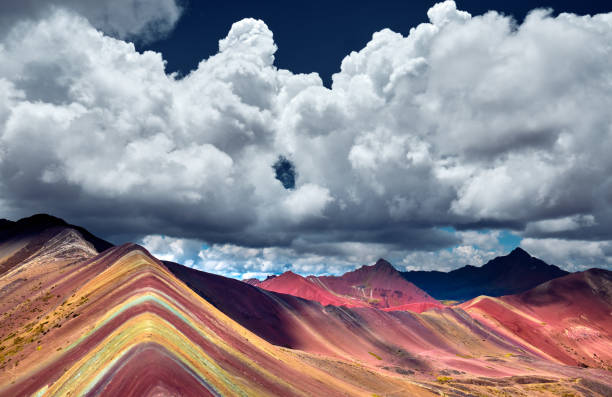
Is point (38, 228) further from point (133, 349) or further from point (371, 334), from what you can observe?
point (133, 349)

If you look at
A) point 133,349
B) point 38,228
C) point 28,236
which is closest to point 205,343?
point 133,349

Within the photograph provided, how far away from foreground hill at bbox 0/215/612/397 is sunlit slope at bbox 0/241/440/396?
7.9 inches

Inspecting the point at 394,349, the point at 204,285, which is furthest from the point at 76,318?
the point at 394,349

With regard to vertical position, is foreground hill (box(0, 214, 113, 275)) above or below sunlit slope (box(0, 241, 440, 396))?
above

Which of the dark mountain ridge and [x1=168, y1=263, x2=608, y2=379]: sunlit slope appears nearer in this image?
[x1=168, y1=263, x2=608, y2=379]: sunlit slope

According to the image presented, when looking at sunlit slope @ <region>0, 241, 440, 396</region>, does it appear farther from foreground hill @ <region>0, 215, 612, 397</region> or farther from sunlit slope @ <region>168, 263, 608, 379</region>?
sunlit slope @ <region>168, 263, 608, 379</region>

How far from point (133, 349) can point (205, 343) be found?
1384cm

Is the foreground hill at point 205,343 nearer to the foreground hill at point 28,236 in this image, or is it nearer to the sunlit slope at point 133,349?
the sunlit slope at point 133,349

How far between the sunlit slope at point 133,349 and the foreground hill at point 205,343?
0.20 meters

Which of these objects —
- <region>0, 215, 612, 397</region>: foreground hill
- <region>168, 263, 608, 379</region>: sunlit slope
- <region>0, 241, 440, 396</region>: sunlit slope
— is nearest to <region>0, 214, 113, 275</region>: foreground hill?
<region>0, 215, 612, 397</region>: foreground hill

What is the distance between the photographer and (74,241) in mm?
135500

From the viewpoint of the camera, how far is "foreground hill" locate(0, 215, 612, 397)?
3856 cm

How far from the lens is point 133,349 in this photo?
1439 inches

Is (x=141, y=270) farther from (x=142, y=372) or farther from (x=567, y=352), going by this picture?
(x=567, y=352)
